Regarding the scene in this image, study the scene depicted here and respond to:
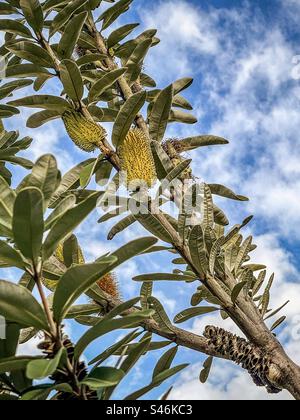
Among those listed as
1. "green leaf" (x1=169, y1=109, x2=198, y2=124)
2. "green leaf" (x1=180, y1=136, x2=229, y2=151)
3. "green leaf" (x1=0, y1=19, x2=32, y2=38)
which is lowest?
"green leaf" (x1=180, y1=136, x2=229, y2=151)

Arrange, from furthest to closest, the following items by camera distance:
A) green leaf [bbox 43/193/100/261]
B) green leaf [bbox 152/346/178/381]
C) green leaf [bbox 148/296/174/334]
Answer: green leaf [bbox 152/346/178/381] < green leaf [bbox 148/296/174/334] < green leaf [bbox 43/193/100/261]

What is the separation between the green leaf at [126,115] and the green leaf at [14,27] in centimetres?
59

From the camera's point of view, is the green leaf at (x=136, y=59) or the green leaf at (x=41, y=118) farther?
the green leaf at (x=136, y=59)

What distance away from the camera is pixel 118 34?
229cm

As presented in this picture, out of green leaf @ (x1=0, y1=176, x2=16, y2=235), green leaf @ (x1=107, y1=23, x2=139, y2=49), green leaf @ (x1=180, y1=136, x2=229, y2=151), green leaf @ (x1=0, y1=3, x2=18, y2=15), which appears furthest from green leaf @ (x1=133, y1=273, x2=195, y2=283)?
green leaf @ (x1=0, y1=3, x2=18, y2=15)

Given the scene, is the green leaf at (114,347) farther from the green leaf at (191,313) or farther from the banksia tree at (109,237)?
the green leaf at (191,313)

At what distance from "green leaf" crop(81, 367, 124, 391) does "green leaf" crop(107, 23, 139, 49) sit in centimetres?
161

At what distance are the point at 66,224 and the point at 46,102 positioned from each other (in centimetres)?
82

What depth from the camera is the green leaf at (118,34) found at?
228 centimetres

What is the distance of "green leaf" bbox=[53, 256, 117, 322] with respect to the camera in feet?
3.38

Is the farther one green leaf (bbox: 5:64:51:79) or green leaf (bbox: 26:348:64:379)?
green leaf (bbox: 5:64:51:79)

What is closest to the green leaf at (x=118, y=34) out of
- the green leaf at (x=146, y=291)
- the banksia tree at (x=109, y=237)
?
the banksia tree at (x=109, y=237)

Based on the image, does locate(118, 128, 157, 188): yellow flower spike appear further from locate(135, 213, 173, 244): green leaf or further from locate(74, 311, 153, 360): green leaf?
locate(74, 311, 153, 360): green leaf

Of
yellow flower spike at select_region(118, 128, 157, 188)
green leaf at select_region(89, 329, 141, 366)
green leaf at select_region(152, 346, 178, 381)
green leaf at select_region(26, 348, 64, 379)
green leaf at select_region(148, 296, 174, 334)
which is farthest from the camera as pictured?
green leaf at select_region(152, 346, 178, 381)
